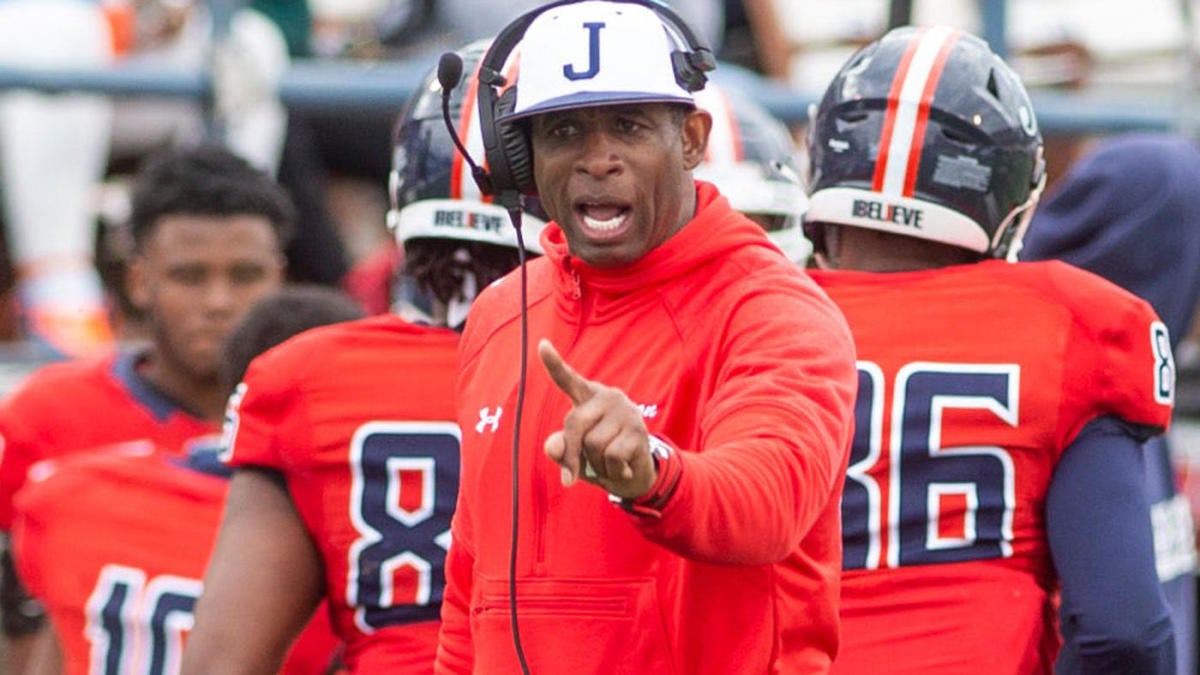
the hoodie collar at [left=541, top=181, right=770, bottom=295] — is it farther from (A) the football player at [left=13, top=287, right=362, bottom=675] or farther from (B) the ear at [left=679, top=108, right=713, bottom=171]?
(A) the football player at [left=13, top=287, right=362, bottom=675]

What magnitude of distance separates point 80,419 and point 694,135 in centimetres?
322

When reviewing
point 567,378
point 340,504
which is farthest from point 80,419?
point 567,378

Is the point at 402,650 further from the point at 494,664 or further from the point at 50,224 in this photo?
the point at 50,224

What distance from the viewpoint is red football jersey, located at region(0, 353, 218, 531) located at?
19.8 ft

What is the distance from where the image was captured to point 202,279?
6.39 m

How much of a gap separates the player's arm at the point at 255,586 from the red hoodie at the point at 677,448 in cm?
80

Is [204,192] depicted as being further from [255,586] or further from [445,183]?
[255,586]

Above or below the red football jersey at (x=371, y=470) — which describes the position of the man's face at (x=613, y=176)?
above

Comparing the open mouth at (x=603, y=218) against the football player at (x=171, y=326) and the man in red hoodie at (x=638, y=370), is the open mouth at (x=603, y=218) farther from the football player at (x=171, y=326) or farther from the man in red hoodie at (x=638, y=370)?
the football player at (x=171, y=326)

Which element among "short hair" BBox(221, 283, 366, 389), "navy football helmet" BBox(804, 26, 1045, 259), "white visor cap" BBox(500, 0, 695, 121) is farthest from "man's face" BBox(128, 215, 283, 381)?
"white visor cap" BBox(500, 0, 695, 121)

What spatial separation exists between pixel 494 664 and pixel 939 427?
95 centimetres

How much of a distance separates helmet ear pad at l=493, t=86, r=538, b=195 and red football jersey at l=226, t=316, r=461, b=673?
871 mm

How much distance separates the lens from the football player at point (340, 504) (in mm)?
4090

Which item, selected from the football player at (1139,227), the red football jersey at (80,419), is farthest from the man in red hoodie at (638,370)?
the red football jersey at (80,419)
